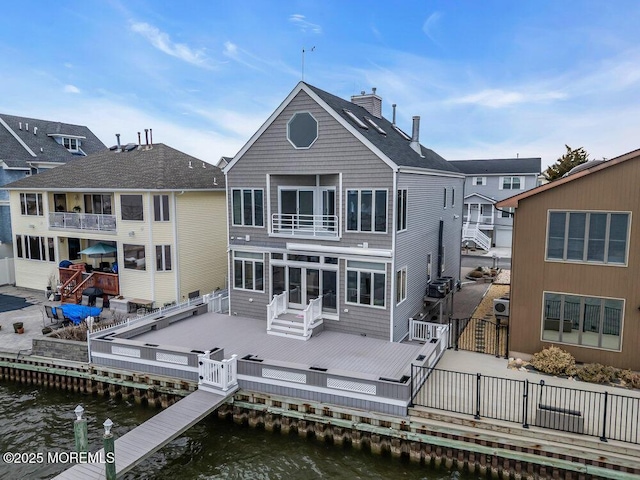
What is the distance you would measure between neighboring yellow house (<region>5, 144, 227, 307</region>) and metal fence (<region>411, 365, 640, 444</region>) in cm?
1408

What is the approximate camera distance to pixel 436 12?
23734 mm

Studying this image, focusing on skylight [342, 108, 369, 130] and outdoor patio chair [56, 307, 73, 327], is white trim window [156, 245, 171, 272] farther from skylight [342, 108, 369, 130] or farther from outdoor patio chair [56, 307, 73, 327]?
skylight [342, 108, 369, 130]

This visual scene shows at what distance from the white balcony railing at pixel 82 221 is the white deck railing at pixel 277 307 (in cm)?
1062

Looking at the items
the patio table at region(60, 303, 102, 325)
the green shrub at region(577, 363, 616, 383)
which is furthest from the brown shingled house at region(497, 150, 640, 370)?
the patio table at region(60, 303, 102, 325)

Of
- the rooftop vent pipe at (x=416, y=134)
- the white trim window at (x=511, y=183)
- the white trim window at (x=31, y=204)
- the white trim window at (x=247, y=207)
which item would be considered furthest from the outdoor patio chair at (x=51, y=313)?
the white trim window at (x=511, y=183)

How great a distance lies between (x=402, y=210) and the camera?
54.4 ft

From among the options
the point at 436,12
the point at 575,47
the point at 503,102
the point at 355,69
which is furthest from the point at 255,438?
the point at 503,102

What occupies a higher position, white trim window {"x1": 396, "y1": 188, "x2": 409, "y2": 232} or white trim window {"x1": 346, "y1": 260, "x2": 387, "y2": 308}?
white trim window {"x1": 396, "y1": 188, "x2": 409, "y2": 232}

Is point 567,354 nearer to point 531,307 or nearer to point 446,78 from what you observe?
point 531,307

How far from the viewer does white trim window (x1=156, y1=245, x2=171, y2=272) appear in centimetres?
2197

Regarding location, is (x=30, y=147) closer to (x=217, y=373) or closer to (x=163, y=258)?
(x=163, y=258)

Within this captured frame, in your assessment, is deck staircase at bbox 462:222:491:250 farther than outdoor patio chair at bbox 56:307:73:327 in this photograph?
Yes

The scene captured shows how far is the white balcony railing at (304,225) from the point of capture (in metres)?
17.2

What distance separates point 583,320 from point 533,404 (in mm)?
3925
